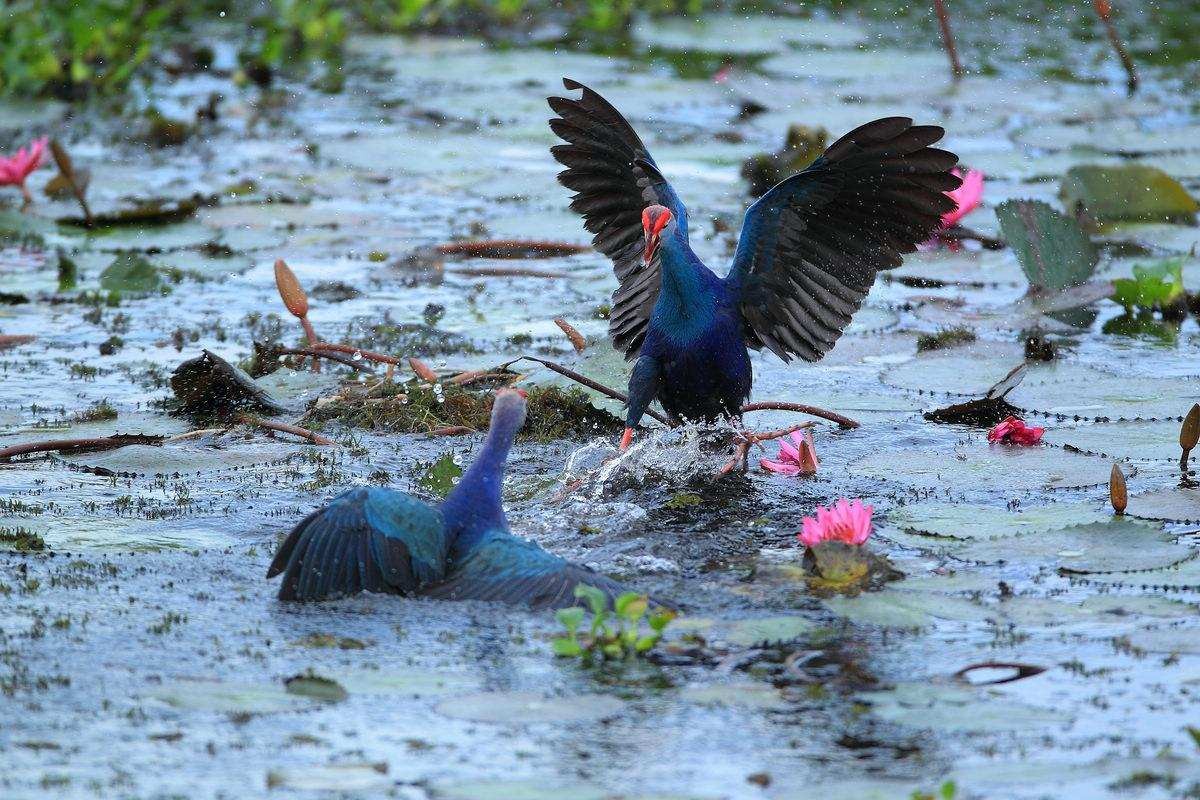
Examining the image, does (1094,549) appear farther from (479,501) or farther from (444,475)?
(444,475)

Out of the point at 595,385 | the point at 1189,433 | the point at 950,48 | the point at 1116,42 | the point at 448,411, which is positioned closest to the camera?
the point at 1189,433

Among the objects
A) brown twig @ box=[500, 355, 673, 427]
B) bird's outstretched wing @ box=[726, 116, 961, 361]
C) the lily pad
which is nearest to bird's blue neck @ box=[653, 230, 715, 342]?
bird's outstretched wing @ box=[726, 116, 961, 361]

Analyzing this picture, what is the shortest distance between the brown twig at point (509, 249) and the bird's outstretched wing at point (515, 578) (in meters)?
4.29

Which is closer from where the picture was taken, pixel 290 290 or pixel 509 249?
pixel 290 290

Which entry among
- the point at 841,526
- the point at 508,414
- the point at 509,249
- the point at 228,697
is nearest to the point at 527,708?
the point at 228,697

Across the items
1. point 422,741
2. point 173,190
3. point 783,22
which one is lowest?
point 422,741

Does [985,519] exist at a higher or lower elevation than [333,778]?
higher

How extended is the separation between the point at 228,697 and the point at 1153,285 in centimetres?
471

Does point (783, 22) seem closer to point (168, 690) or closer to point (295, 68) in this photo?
point (295, 68)

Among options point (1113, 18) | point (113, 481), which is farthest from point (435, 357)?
point (1113, 18)

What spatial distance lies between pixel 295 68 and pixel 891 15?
4891mm

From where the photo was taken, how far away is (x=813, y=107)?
11188 millimetres

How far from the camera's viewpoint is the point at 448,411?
5977 mm

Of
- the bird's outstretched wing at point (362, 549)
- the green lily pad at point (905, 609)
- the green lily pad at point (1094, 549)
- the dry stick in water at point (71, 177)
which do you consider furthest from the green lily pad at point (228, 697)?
the dry stick in water at point (71, 177)
